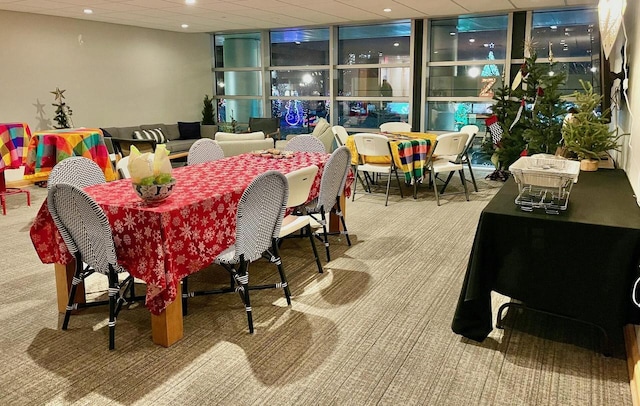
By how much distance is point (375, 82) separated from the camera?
9.66 meters

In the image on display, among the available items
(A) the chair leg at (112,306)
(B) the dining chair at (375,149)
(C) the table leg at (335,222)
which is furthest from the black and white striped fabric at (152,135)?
(A) the chair leg at (112,306)

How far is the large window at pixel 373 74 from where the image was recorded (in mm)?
9352

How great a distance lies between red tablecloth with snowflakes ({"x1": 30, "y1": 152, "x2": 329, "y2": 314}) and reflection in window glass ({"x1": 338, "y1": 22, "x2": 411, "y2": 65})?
22.6 feet

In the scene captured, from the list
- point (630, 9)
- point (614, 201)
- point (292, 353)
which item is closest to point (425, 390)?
point (292, 353)

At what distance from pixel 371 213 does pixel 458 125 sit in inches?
169

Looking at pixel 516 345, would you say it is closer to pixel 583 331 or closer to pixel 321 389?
pixel 583 331

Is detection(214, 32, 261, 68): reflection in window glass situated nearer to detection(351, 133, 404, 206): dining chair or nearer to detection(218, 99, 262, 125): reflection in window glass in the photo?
detection(218, 99, 262, 125): reflection in window glass

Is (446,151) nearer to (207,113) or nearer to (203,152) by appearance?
(203,152)

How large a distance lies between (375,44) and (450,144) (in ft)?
14.0

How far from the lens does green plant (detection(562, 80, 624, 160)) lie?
348 centimetres

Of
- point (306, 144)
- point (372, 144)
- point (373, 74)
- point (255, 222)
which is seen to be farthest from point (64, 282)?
point (373, 74)

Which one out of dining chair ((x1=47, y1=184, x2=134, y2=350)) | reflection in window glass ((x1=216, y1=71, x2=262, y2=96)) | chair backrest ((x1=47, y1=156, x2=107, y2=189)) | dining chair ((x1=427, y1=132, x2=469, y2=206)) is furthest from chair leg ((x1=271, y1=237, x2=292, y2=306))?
reflection in window glass ((x1=216, y1=71, x2=262, y2=96))

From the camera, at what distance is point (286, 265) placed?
3.97 meters

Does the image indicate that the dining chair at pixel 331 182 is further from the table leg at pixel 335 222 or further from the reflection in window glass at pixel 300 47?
the reflection in window glass at pixel 300 47
